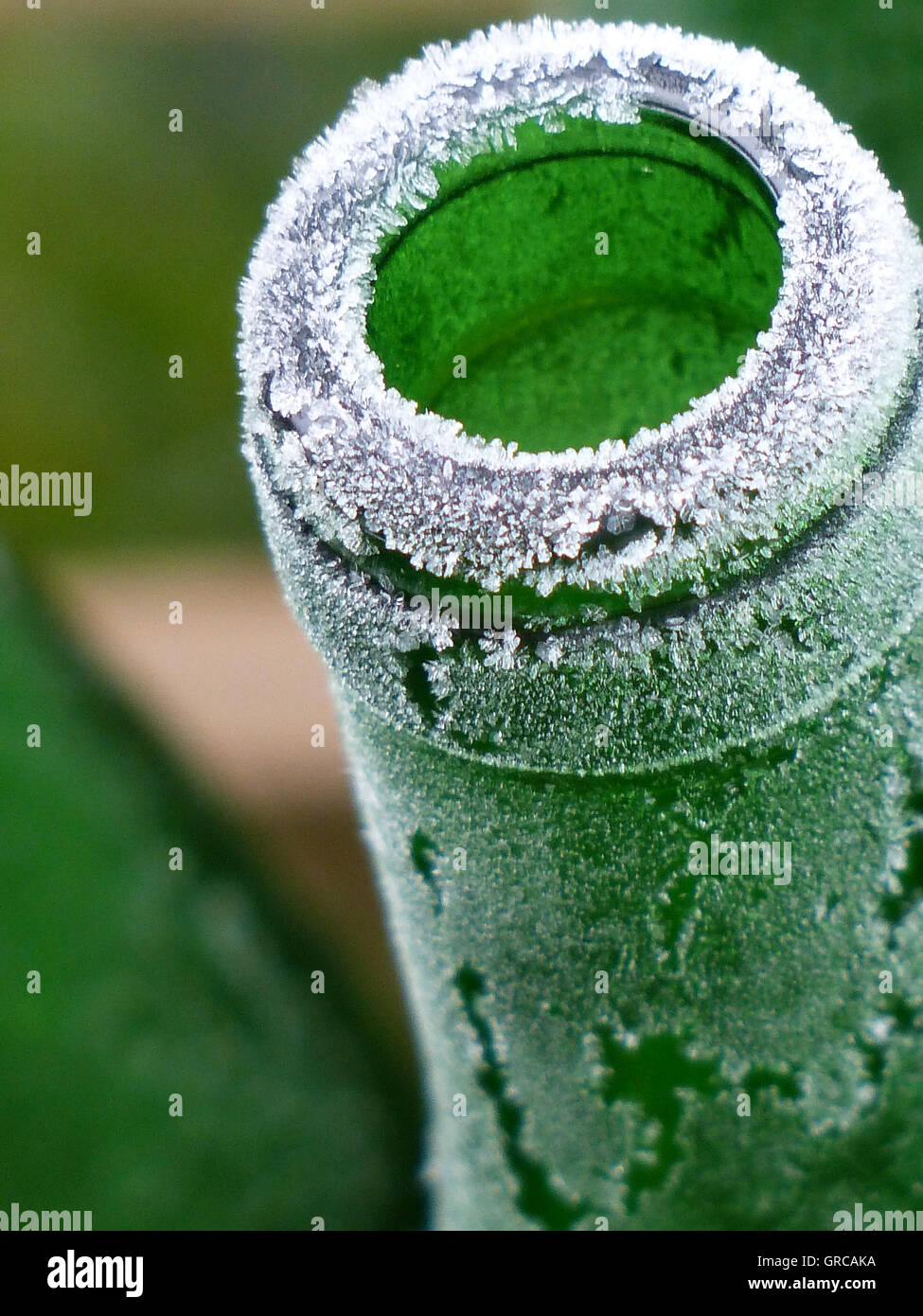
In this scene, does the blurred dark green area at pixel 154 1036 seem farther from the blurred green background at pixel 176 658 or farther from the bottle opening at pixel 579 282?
the bottle opening at pixel 579 282

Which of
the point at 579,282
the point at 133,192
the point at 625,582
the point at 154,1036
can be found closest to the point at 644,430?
the point at 625,582

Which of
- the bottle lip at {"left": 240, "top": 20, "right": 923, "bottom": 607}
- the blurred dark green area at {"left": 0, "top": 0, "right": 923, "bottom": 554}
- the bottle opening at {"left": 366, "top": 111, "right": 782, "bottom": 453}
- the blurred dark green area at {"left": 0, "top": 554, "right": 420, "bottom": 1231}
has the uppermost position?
the blurred dark green area at {"left": 0, "top": 0, "right": 923, "bottom": 554}

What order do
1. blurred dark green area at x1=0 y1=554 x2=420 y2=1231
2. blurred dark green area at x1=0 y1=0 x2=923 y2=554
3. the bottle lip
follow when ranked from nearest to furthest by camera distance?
1. the bottle lip
2. blurred dark green area at x1=0 y1=554 x2=420 y2=1231
3. blurred dark green area at x1=0 y1=0 x2=923 y2=554

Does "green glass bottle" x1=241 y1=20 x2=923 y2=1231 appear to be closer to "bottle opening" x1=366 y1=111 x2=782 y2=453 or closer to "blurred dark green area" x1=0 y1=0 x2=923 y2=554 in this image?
"bottle opening" x1=366 y1=111 x2=782 y2=453

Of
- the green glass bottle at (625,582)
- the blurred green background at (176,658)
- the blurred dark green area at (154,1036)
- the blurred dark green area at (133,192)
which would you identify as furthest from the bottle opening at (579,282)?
the blurred dark green area at (133,192)

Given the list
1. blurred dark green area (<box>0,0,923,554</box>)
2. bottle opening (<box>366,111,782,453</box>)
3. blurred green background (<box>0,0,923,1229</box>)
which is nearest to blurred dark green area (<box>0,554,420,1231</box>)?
blurred green background (<box>0,0,923,1229</box>)

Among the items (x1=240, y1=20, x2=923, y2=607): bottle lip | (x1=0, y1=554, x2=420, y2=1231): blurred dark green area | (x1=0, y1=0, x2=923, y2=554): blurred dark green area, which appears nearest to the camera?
(x1=240, y1=20, x2=923, y2=607): bottle lip

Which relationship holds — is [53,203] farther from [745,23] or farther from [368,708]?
[368,708]

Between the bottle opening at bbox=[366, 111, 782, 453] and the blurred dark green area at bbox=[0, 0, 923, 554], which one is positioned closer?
the bottle opening at bbox=[366, 111, 782, 453]
